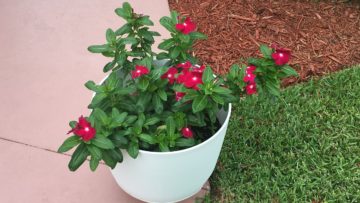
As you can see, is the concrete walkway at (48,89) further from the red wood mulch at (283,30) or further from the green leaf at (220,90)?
the green leaf at (220,90)

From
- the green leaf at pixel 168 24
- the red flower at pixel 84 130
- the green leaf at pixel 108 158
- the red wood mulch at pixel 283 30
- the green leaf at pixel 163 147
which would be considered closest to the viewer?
the red flower at pixel 84 130

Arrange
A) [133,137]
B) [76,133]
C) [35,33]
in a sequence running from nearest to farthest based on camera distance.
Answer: [76,133] → [133,137] → [35,33]

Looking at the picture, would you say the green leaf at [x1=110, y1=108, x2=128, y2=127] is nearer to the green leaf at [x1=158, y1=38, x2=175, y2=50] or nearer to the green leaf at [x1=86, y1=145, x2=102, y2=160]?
the green leaf at [x1=86, y1=145, x2=102, y2=160]

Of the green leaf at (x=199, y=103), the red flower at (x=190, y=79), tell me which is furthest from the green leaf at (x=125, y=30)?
the green leaf at (x=199, y=103)

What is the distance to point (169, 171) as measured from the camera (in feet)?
6.93

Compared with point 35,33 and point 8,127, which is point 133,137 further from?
point 35,33

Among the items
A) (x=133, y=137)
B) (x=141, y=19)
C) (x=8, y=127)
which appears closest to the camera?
(x=133, y=137)

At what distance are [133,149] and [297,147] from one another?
112 centimetres

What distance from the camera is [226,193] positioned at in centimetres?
250

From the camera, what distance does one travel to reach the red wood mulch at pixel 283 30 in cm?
326

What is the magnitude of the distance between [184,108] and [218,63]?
113 centimetres

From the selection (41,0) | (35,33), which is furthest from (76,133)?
(41,0)

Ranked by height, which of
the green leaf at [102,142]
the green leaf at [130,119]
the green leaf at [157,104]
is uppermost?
the green leaf at [102,142]

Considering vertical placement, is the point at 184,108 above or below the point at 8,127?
above
